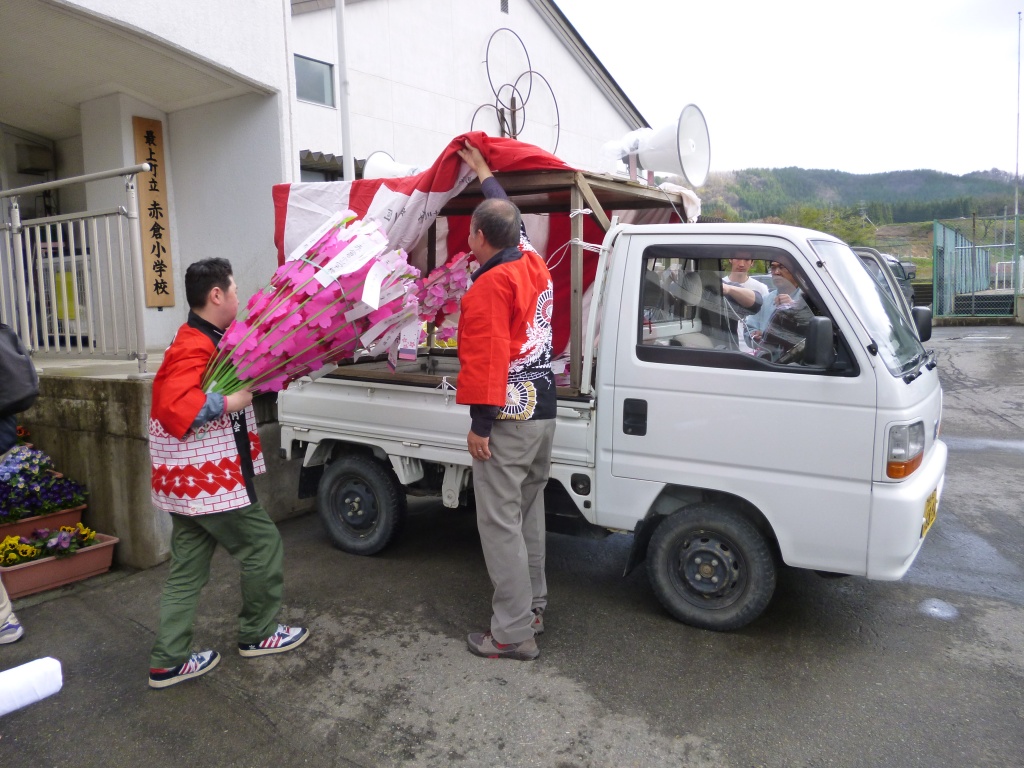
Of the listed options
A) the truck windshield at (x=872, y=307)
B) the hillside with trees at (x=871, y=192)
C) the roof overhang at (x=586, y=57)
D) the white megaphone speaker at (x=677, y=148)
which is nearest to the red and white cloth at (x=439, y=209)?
the white megaphone speaker at (x=677, y=148)

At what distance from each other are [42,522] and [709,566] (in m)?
4.01

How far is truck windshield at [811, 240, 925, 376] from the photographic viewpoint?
3.32 m

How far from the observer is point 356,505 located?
4.82m

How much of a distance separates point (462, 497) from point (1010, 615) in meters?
2.99

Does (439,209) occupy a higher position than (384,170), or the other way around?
(384,170)

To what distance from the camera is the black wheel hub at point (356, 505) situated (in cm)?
475

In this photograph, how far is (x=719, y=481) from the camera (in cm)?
351

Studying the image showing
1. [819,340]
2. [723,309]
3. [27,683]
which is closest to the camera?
[27,683]

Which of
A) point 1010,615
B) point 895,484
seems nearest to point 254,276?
point 895,484

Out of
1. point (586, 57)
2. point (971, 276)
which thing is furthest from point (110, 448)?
point (971, 276)

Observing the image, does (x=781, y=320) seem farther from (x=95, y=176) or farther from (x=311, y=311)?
(x=95, y=176)

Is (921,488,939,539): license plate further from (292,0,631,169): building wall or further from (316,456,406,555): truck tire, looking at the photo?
(292,0,631,169): building wall

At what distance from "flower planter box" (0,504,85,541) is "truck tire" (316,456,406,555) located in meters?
1.56

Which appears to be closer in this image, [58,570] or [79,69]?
[58,570]
